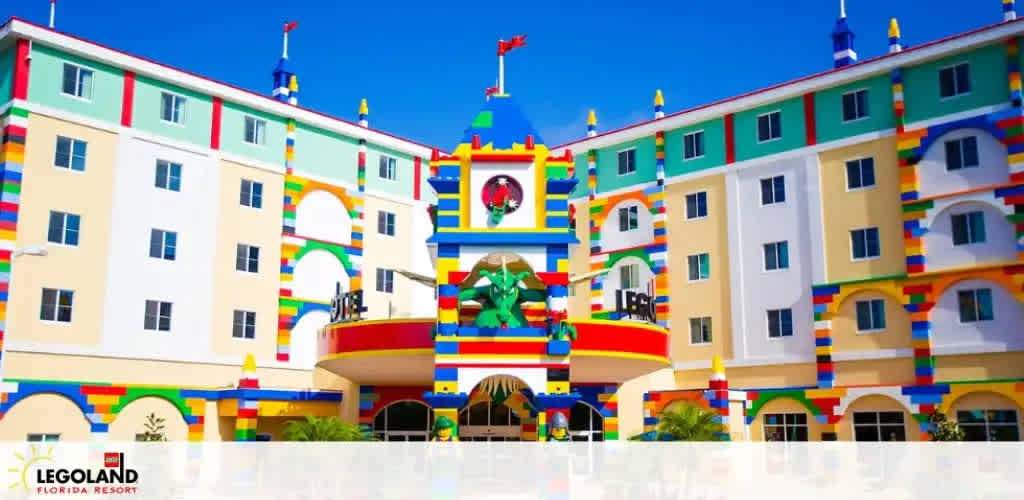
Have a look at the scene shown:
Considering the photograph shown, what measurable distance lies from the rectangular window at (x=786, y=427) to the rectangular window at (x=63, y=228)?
30126 mm

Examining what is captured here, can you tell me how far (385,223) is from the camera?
51.2 meters

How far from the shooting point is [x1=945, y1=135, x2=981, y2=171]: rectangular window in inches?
1517

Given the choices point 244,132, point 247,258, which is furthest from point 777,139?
point 247,258

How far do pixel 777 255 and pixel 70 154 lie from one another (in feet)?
101

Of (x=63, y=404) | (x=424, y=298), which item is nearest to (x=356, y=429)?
(x=63, y=404)

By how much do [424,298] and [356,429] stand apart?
24.0 metres

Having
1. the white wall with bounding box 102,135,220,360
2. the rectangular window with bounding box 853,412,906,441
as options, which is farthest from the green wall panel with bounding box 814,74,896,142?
the white wall with bounding box 102,135,220,360

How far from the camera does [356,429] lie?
93.8 feet

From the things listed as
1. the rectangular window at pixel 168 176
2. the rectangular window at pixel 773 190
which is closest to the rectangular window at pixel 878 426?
the rectangular window at pixel 773 190

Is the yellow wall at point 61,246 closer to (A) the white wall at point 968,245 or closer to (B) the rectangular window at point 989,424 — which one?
(A) the white wall at point 968,245

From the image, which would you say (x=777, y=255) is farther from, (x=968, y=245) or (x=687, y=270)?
(x=968, y=245)

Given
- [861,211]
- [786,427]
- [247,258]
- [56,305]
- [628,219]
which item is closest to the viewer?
[56,305]

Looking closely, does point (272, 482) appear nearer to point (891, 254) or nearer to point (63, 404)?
point (63, 404)

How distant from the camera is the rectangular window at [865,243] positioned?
4097 centimetres
